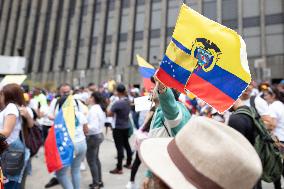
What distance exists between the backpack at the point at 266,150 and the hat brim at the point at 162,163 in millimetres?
2268

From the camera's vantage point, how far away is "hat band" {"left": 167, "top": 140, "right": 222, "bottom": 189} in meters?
A: 1.39

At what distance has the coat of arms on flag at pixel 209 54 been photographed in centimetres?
285

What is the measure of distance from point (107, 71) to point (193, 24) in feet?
118

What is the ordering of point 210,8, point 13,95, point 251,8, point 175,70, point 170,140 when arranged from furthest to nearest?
point 210,8
point 251,8
point 13,95
point 175,70
point 170,140

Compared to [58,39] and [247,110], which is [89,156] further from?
[58,39]

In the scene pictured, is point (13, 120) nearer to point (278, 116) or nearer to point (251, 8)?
point (278, 116)

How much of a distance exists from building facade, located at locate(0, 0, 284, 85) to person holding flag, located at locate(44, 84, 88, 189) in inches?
976

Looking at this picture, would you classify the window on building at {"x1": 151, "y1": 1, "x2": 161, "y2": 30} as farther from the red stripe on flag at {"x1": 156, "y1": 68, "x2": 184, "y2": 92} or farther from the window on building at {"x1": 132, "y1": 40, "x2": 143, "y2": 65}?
the red stripe on flag at {"x1": 156, "y1": 68, "x2": 184, "y2": 92}

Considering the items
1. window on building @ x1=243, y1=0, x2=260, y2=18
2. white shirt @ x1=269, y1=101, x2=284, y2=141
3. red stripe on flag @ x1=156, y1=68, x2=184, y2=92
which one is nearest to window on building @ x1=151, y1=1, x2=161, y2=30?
window on building @ x1=243, y1=0, x2=260, y2=18

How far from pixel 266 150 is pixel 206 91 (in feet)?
4.55

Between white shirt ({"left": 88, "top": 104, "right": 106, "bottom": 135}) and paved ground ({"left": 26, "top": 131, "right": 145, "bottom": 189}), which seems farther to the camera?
paved ground ({"left": 26, "top": 131, "right": 145, "bottom": 189})

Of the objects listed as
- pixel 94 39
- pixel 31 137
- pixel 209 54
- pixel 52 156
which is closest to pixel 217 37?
pixel 209 54

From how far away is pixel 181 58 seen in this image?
9.39ft

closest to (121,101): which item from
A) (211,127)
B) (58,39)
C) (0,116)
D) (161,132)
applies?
(0,116)
